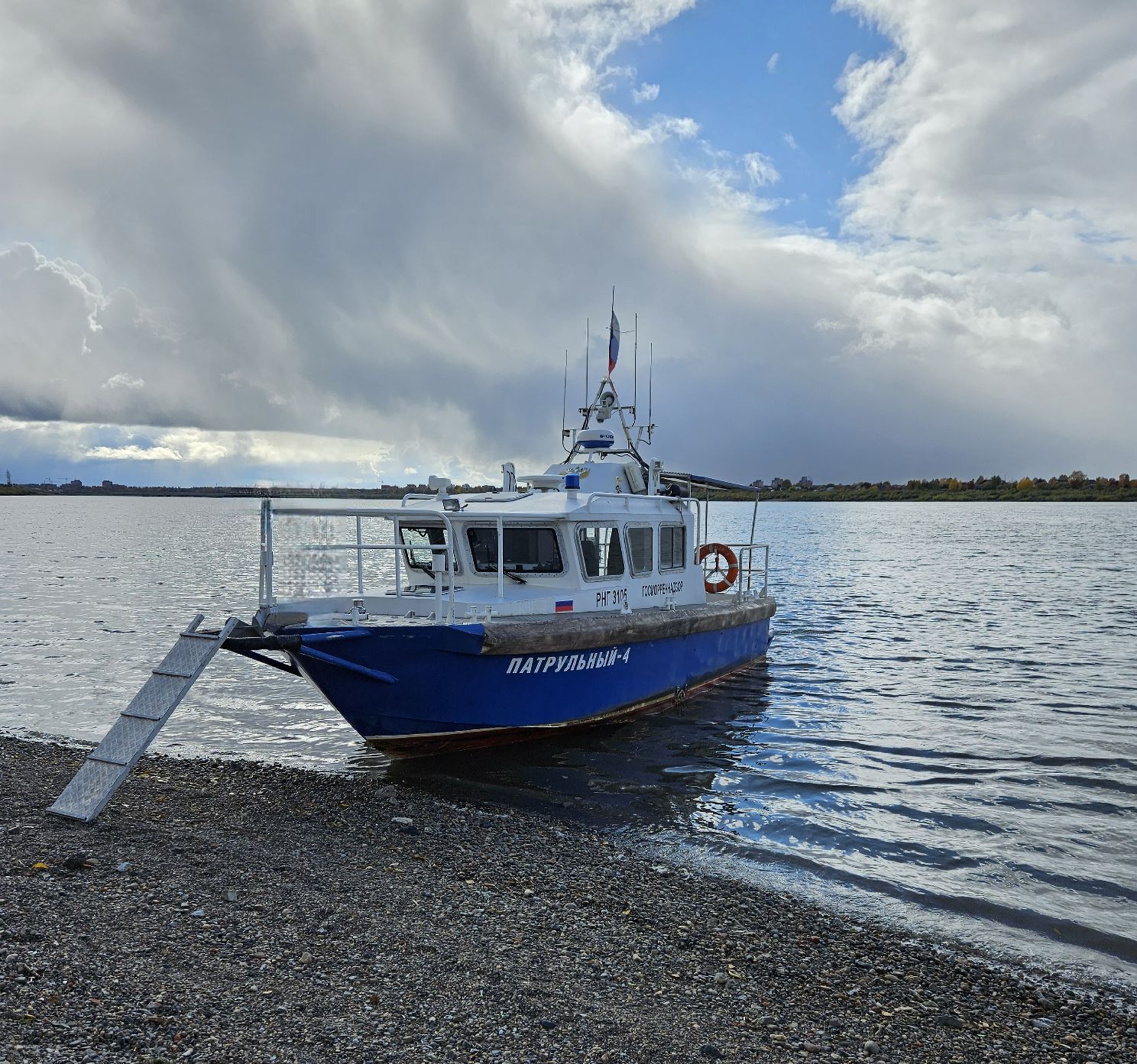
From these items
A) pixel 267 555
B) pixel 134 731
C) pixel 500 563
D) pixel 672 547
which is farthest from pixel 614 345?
pixel 134 731

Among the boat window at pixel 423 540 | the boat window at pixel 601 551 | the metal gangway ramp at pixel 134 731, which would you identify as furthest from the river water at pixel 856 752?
the metal gangway ramp at pixel 134 731

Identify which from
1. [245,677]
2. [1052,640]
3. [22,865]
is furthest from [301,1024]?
[1052,640]

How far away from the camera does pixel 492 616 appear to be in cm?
1021

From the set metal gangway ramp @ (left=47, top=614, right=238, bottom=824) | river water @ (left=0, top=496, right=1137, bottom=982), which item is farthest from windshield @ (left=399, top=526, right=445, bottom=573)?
metal gangway ramp @ (left=47, top=614, right=238, bottom=824)

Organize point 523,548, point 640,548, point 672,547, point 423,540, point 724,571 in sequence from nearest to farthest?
point 523,548
point 423,540
point 640,548
point 672,547
point 724,571

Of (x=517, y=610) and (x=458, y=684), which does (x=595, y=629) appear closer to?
(x=517, y=610)

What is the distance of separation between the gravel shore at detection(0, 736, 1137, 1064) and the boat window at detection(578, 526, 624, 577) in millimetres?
4402

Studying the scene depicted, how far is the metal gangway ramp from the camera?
23.9 feet

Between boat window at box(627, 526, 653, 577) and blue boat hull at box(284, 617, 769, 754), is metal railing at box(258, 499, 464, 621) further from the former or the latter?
boat window at box(627, 526, 653, 577)

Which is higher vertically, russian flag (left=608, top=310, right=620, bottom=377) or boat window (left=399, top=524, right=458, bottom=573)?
russian flag (left=608, top=310, right=620, bottom=377)

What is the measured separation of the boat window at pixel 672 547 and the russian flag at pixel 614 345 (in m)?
3.09

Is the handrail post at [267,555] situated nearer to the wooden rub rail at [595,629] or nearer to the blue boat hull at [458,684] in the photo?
the blue boat hull at [458,684]

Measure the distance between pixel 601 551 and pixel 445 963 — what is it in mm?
7047

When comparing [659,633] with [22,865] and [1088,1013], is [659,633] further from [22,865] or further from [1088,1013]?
[22,865]
